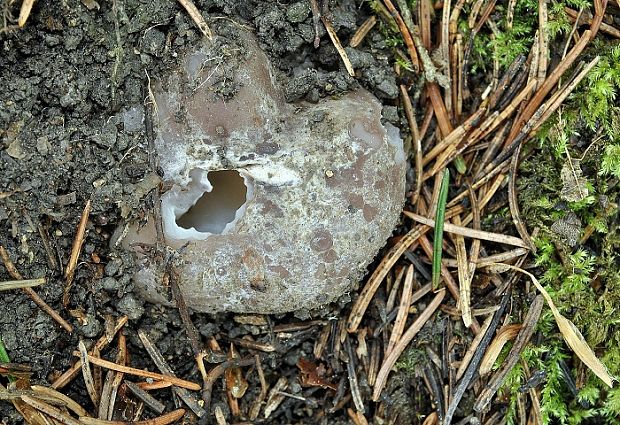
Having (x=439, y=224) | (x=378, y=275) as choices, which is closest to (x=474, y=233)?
(x=439, y=224)

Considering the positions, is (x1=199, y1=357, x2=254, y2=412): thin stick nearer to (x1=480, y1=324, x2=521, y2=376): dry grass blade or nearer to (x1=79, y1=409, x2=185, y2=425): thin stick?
(x1=79, y1=409, x2=185, y2=425): thin stick

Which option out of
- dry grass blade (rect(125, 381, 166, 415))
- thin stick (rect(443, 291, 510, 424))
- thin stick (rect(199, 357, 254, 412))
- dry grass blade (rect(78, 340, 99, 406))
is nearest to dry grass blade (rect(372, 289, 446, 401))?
thin stick (rect(443, 291, 510, 424))

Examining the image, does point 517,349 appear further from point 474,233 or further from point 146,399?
point 146,399

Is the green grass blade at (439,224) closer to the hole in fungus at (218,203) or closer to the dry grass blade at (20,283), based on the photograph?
the hole in fungus at (218,203)

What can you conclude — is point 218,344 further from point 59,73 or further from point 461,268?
point 59,73

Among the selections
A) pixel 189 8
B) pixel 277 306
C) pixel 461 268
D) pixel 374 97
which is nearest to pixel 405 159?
pixel 374 97

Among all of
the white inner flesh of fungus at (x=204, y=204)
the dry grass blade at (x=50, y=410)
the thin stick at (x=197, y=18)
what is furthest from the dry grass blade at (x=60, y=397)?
the thin stick at (x=197, y=18)

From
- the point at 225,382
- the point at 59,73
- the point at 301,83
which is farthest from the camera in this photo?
the point at 225,382
